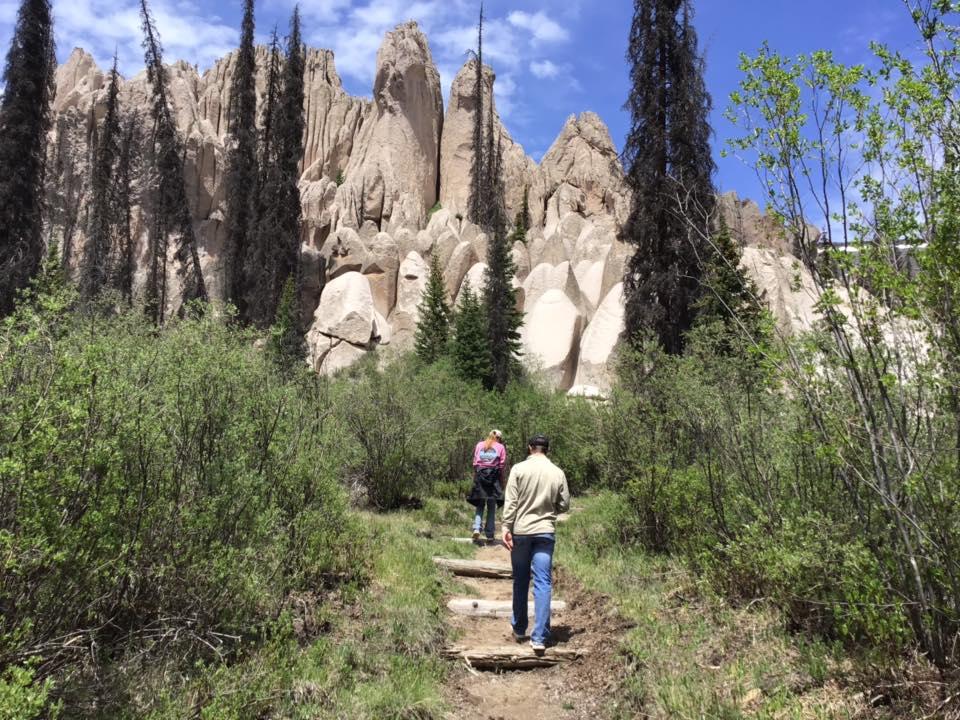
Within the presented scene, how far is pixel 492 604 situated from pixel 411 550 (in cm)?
170

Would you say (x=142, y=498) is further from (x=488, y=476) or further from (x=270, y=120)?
(x=270, y=120)

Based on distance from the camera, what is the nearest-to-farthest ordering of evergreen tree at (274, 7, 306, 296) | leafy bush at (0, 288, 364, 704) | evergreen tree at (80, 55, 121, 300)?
leafy bush at (0, 288, 364, 704)
evergreen tree at (274, 7, 306, 296)
evergreen tree at (80, 55, 121, 300)

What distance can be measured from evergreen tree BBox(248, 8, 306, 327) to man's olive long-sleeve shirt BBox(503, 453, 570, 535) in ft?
84.6

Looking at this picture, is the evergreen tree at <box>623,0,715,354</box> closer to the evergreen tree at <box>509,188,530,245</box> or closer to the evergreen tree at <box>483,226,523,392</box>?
the evergreen tree at <box>483,226,523,392</box>

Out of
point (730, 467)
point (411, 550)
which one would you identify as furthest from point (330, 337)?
point (730, 467)

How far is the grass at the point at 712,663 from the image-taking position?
12.5 ft

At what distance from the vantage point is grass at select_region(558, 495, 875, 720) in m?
3.82

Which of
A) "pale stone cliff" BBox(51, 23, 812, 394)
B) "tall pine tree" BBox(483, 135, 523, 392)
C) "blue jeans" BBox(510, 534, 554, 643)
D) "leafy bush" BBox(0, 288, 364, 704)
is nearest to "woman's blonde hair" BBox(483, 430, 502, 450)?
"leafy bush" BBox(0, 288, 364, 704)

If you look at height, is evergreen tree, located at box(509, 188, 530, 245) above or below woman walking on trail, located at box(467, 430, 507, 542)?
above

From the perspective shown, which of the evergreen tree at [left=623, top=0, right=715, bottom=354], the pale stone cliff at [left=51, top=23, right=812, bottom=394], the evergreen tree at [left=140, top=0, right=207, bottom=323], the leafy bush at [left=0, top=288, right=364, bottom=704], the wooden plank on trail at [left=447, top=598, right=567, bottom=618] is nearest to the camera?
the leafy bush at [left=0, top=288, right=364, bottom=704]

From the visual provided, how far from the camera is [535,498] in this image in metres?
5.63

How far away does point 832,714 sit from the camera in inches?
143

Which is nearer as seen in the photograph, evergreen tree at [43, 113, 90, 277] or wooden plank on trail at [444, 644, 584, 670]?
wooden plank on trail at [444, 644, 584, 670]

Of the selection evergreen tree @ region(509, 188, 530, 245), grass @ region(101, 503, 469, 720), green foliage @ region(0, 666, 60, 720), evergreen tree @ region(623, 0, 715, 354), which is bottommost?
grass @ region(101, 503, 469, 720)
